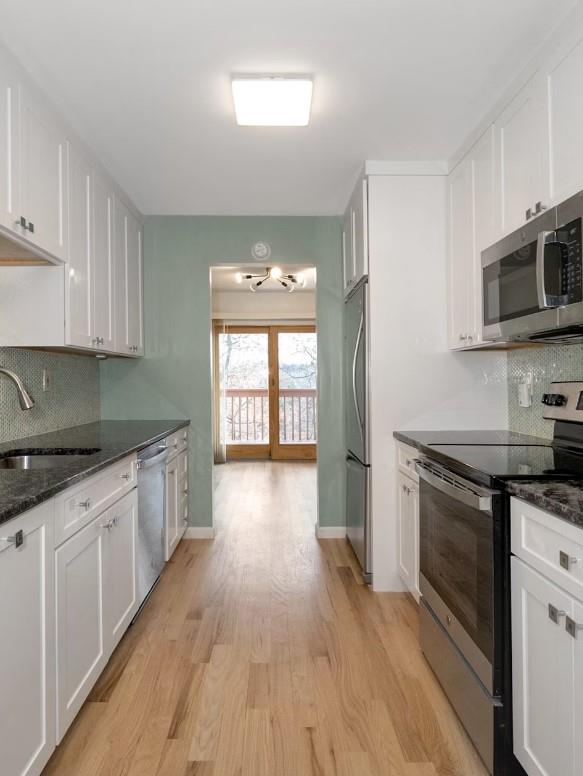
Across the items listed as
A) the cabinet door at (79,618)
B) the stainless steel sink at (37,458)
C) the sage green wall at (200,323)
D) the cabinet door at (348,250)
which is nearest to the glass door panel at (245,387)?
the sage green wall at (200,323)

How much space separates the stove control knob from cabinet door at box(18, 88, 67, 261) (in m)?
2.27

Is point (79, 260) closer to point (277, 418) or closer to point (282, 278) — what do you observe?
point (282, 278)

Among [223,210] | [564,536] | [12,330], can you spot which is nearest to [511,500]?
[564,536]

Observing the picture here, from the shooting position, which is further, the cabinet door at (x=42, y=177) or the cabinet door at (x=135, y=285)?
the cabinet door at (x=135, y=285)

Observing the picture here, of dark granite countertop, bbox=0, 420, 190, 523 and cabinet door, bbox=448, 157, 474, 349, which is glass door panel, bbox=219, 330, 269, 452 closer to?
dark granite countertop, bbox=0, 420, 190, 523

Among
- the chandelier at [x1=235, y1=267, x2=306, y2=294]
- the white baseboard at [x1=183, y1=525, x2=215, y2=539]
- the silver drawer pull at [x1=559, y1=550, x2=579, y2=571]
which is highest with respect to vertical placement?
the chandelier at [x1=235, y1=267, x2=306, y2=294]

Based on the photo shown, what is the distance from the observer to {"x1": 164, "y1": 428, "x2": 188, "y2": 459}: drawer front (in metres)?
3.44

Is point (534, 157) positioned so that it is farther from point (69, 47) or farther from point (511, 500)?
point (69, 47)

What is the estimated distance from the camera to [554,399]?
2.39 m

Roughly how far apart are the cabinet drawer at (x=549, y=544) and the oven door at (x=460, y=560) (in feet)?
0.27

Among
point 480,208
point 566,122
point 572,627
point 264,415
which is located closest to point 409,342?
point 480,208

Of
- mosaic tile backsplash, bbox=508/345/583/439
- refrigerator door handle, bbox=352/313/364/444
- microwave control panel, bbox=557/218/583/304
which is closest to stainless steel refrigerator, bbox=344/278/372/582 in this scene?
refrigerator door handle, bbox=352/313/364/444

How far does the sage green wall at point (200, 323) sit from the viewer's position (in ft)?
13.4

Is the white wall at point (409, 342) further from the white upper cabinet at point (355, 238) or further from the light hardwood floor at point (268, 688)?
the light hardwood floor at point (268, 688)
